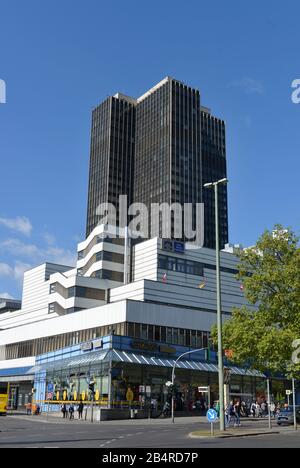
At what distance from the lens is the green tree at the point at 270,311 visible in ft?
120

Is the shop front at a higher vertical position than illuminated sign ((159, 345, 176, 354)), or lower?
lower

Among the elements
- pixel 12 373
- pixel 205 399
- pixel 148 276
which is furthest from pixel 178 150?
pixel 205 399

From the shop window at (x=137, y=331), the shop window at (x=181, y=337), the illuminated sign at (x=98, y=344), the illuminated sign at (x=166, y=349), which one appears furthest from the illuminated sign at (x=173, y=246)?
A: the illuminated sign at (x=98, y=344)

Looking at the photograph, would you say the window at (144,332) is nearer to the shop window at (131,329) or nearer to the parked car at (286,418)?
the shop window at (131,329)

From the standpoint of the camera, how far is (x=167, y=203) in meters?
168

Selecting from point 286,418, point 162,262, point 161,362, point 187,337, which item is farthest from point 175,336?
point 286,418

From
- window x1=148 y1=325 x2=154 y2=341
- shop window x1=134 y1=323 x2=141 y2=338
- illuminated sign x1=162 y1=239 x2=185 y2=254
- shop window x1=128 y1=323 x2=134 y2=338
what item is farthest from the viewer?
illuminated sign x1=162 y1=239 x2=185 y2=254

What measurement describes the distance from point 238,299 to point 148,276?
1580 cm

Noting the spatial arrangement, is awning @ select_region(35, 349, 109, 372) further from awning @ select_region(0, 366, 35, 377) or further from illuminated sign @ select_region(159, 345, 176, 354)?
illuminated sign @ select_region(159, 345, 176, 354)

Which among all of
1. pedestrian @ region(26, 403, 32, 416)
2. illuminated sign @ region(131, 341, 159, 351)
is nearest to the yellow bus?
pedestrian @ region(26, 403, 32, 416)

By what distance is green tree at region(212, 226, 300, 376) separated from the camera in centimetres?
3644

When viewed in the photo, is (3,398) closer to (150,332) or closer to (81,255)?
(150,332)
